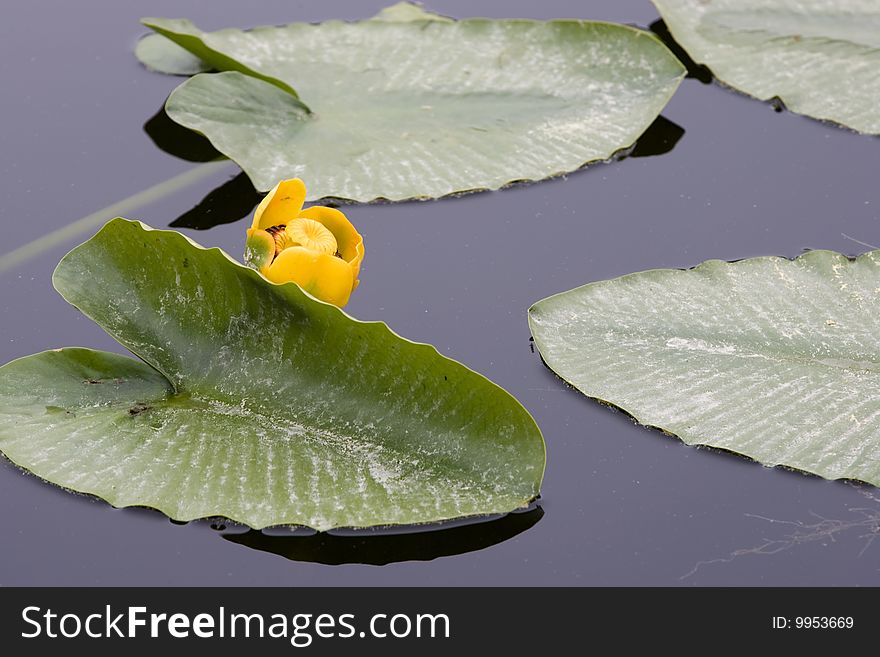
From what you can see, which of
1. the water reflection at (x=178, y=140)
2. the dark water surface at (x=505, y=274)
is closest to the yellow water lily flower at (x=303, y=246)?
the dark water surface at (x=505, y=274)

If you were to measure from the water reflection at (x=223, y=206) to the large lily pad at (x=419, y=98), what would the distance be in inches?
1.5

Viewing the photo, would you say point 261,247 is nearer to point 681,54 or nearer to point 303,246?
point 303,246

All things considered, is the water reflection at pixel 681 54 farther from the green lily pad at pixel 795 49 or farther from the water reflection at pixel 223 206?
the water reflection at pixel 223 206

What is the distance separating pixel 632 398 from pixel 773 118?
75 centimetres

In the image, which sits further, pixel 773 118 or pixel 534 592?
pixel 773 118

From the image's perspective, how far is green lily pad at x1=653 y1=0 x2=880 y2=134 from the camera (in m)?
1.78

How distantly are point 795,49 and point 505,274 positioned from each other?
0.74 meters

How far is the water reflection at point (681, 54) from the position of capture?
75.3 inches

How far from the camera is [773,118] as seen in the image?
5.91 ft

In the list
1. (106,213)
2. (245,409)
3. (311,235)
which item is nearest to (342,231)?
(311,235)

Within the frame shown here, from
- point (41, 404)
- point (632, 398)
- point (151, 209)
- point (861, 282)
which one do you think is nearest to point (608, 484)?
point (632, 398)

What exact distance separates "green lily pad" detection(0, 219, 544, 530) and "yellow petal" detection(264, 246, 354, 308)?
1.3 inches

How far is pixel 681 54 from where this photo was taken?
6.40 ft

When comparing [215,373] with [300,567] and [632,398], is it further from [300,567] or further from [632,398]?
[632,398]
